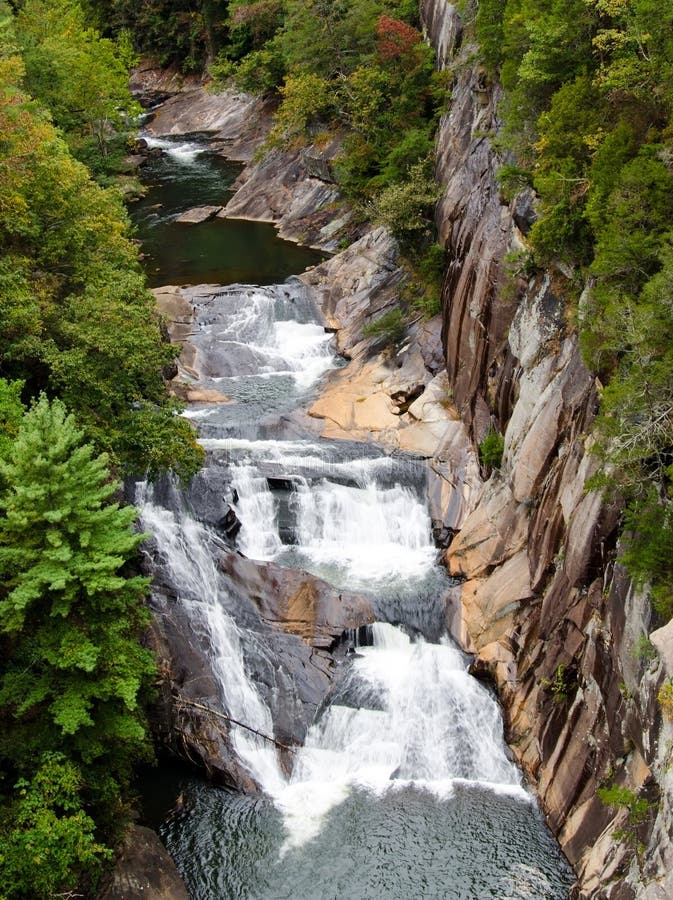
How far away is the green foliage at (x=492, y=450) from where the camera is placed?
2272cm

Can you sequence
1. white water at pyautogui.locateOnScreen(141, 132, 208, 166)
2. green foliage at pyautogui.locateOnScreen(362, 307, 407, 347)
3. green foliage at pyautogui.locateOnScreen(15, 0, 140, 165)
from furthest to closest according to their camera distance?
white water at pyautogui.locateOnScreen(141, 132, 208, 166)
green foliage at pyautogui.locateOnScreen(15, 0, 140, 165)
green foliage at pyautogui.locateOnScreen(362, 307, 407, 347)

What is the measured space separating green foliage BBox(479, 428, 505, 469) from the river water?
2217mm

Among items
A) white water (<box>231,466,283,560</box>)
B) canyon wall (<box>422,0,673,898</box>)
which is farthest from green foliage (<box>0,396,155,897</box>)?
canyon wall (<box>422,0,673,898</box>)

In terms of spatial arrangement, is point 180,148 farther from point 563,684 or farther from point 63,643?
point 563,684

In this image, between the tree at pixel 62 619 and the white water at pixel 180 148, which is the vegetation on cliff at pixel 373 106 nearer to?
the white water at pixel 180 148

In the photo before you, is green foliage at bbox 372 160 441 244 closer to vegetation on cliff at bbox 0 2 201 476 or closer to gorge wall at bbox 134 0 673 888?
gorge wall at bbox 134 0 673 888

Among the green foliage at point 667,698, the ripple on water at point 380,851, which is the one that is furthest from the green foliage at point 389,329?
the green foliage at point 667,698

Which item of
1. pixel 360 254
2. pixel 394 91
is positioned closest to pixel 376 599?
pixel 360 254

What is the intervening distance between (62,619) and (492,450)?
43.9 ft

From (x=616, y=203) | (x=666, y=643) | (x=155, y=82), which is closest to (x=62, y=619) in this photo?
(x=666, y=643)

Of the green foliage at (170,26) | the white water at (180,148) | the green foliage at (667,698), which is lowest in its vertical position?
the white water at (180,148)

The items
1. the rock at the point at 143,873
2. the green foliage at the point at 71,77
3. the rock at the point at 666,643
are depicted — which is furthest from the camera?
the green foliage at the point at 71,77

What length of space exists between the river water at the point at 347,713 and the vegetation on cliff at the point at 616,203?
262 inches

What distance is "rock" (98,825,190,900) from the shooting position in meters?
13.9
